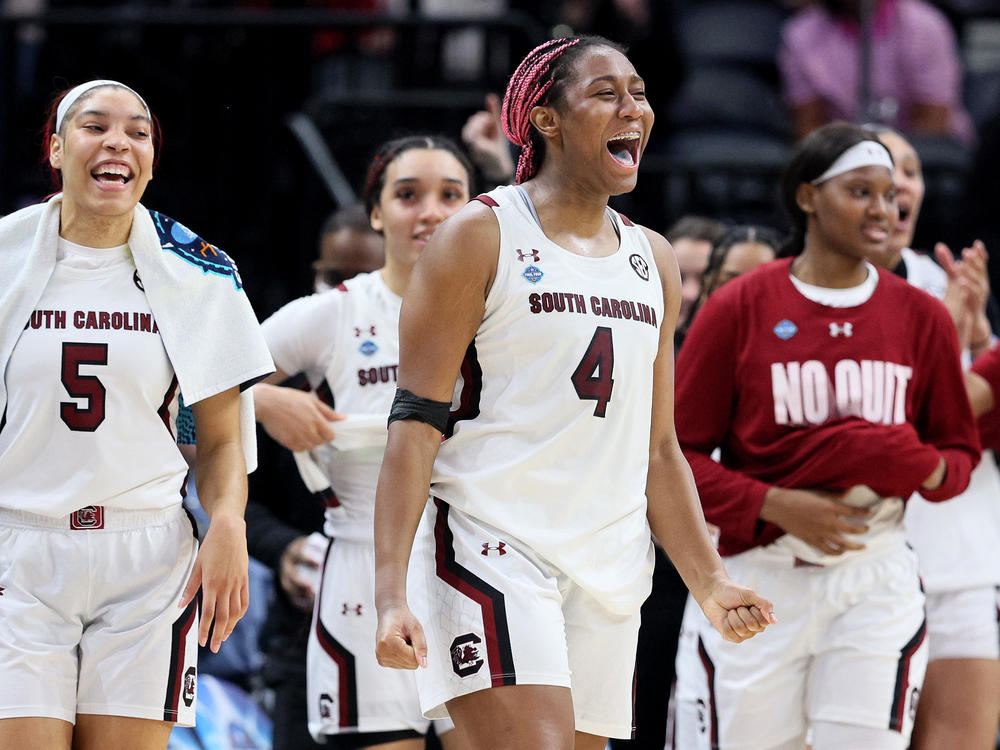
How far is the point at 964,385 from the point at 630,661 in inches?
67.7

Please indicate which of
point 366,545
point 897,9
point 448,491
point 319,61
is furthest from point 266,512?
point 897,9

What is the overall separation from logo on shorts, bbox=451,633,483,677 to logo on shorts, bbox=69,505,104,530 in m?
0.93

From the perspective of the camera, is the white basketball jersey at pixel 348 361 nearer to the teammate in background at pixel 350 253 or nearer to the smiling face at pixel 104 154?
the teammate in background at pixel 350 253

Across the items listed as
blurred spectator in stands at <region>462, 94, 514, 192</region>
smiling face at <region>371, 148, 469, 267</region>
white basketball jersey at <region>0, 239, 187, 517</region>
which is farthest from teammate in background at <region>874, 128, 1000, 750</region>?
white basketball jersey at <region>0, 239, 187, 517</region>

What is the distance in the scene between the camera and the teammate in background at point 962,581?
4.94m

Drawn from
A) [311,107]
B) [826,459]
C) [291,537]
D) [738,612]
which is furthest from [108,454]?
[311,107]

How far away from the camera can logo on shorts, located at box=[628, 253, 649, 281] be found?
Answer: 367 cm

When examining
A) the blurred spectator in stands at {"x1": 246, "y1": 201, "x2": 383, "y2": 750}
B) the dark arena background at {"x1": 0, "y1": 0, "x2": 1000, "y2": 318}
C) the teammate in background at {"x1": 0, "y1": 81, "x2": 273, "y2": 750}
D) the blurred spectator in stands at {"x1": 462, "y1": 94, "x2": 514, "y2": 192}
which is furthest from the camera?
Answer: the dark arena background at {"x1": 0, "y1": 0, "x2": 1000, "y2": 318}

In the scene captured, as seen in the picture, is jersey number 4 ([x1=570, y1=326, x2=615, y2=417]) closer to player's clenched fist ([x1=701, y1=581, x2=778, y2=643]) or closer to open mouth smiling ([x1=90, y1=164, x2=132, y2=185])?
player's clenched fist ([x1=701, y1=581, x2=778, y2=643])

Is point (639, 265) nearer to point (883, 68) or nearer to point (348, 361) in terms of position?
point (348, 361)

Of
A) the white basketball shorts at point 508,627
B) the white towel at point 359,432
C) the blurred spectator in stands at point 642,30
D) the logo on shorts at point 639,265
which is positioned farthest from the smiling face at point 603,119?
the blurred spectator in stands at point 642,30

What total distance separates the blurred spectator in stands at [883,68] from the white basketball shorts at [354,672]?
15.8 feet

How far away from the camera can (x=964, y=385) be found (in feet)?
15.5

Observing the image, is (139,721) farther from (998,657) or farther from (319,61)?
(319,61)
